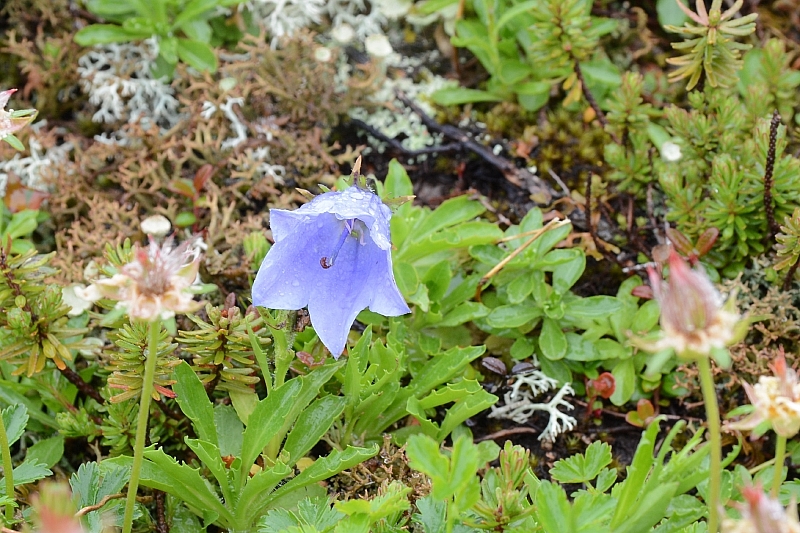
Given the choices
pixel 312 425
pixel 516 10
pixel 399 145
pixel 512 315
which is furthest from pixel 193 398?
pixel 516 10

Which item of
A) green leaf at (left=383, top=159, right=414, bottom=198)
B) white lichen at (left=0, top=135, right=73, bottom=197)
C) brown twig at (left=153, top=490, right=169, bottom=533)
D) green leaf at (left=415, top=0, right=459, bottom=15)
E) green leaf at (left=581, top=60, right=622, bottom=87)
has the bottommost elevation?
brown twig at (left=153, top=490, right=169, bottom=533)

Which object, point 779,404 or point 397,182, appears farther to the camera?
point 397,182

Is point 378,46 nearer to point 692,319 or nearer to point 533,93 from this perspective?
point 533,93

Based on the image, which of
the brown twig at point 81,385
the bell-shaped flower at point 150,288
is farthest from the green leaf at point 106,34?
the bell-shaped flower at point 150,288

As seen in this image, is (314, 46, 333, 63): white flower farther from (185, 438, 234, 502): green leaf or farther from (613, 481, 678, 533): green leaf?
(613, 481, 678, 533): green leaf

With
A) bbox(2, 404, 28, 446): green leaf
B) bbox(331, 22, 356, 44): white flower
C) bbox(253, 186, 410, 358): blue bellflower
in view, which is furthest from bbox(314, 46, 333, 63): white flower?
bbox(2, 404, 28, 446): green leaf
